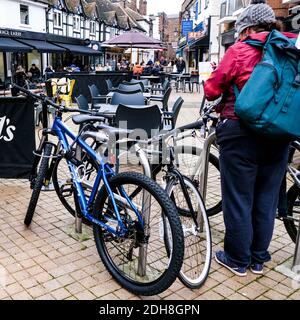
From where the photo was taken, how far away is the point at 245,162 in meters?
2.74

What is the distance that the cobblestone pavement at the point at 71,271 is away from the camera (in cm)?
278

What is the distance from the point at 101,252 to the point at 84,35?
34.5 meters

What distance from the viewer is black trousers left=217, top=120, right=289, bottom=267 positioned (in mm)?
2730

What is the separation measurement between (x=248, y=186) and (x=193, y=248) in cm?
86

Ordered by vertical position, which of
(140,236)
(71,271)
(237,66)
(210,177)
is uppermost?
(237,66)

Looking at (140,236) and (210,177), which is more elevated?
(140,236)

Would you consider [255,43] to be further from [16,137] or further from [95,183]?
[16,137]

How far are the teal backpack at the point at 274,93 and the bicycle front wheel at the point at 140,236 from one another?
30.7 inches

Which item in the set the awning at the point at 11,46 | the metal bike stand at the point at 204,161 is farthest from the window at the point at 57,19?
the metal bike stand at the point at 204,161

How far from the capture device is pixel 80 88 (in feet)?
44.4

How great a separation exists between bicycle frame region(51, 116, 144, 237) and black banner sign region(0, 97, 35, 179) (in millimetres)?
1270

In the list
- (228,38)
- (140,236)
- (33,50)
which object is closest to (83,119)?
(140,236)

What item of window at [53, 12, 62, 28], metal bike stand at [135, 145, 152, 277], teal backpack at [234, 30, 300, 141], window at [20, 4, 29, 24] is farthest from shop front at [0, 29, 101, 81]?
teal backpack at [234, 30, 300, 141]
